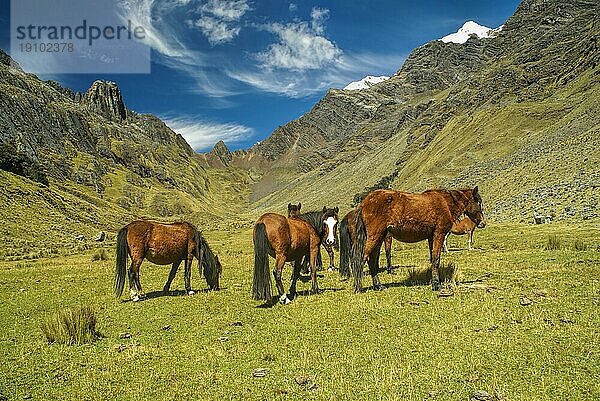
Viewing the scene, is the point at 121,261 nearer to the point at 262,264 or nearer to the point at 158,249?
the point at 158,249

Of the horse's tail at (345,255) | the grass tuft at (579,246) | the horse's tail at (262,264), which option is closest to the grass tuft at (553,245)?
the grass tuft at (579,246)

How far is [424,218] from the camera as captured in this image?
13.6 metres

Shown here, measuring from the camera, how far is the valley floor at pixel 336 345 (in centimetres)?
710

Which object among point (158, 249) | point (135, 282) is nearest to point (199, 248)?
point (158, 249)

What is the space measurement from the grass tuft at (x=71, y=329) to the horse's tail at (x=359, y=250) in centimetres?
793

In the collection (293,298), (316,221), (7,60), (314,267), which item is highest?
(7,60)

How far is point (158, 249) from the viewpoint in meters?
15.9

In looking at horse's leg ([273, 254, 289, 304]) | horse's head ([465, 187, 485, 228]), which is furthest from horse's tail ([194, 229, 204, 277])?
horse's head ([465, 187, 485, 228])

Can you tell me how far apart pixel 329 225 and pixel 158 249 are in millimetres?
6739

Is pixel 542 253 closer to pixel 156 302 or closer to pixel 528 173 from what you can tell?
pixel 156 302

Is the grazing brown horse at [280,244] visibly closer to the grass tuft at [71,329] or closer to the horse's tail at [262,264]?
the horse's tail at [262,264]

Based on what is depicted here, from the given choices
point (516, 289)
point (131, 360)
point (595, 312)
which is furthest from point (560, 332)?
point (131, 360)

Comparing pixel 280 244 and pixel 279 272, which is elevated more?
pixel 280 244

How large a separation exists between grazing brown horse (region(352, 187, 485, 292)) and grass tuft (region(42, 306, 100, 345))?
805cm
